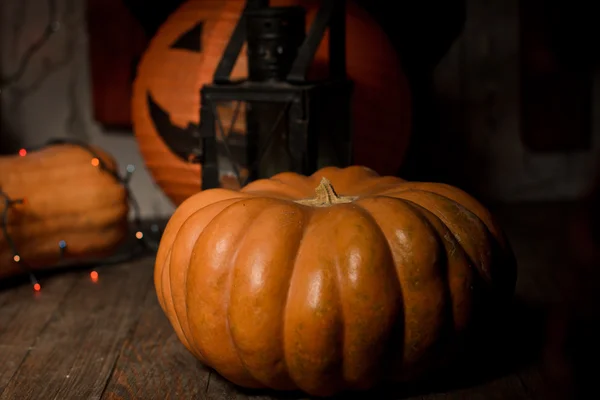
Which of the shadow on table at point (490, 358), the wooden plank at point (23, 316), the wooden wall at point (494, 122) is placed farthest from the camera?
the wooden wall at point (494, 122)

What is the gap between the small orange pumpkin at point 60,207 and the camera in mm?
1991

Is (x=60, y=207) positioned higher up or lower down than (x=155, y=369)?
higher up

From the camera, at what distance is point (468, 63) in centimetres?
268

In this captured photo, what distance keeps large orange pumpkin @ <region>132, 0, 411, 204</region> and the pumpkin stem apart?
770mm

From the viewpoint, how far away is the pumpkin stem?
1.45 m

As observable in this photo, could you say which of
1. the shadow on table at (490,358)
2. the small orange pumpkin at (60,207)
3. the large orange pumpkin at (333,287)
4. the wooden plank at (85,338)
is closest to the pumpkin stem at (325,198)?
the large orange pumpkin at (333,287)

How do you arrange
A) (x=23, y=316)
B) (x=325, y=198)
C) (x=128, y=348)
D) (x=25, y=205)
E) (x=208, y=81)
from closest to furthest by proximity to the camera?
(x=325, y=198)
(x=128, y=348)
(x=23, y=316)
(x=25, y=205)
(x=208, y=81)

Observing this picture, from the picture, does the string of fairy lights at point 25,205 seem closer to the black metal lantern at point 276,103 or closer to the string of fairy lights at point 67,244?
the string of fairy lights at point 67,244

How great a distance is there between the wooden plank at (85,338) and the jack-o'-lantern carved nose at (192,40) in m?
0.54

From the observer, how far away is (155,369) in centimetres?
155

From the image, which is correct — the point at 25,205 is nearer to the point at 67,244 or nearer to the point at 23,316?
the point at 67,244

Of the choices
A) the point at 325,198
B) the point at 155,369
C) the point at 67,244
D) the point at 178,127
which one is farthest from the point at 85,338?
the point at 178,127

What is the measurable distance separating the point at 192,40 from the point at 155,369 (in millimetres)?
969

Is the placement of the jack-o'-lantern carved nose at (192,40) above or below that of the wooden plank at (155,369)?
above
